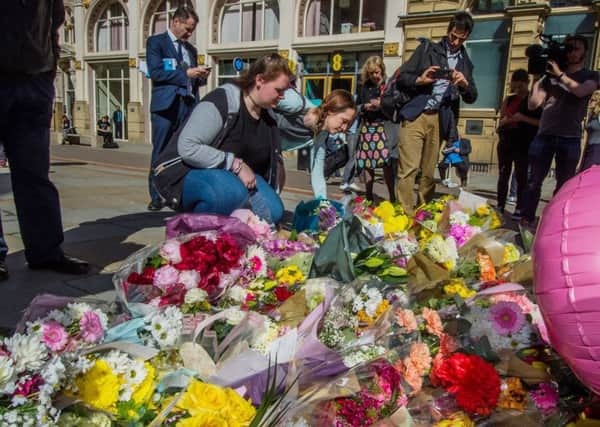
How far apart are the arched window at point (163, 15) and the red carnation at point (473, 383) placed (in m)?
19.5

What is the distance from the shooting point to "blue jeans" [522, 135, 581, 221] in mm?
4219

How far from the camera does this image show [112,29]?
21.8m

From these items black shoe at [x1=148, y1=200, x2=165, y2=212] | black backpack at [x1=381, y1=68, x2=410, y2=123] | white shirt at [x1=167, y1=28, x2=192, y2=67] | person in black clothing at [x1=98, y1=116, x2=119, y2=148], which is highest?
white shirt at [x1=167, y1=28, x2=192, y2=67]

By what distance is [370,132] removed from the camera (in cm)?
541

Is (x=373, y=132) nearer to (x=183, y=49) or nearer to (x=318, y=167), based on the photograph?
(x=183, y=49)

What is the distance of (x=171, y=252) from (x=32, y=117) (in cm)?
118

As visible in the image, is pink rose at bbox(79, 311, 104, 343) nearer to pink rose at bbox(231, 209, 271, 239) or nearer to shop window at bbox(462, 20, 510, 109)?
pink rose at bbox(231, 209, 271, 239)

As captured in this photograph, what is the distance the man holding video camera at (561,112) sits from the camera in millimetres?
4102

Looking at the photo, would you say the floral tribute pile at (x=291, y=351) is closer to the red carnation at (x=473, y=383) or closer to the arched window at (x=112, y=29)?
the red carnation at (x=473, y=383)

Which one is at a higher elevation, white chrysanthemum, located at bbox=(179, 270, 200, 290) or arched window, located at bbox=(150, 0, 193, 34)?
arched window, located at bbox=(150, 0, 193, 34)

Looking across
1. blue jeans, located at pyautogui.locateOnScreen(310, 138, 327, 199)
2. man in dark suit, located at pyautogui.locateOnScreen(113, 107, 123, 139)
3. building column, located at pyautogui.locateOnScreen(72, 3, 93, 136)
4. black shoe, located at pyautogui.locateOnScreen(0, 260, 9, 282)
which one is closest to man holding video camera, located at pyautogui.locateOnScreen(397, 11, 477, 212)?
blue jeans, located at pyautogui.locateOnScreen(310, 138, 327, 199)

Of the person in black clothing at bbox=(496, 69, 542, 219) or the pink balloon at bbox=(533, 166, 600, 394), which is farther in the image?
the person in black clothing at bbox=(496, 69, 542, 219)

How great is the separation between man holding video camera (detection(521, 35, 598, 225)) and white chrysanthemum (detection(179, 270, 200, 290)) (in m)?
3.11

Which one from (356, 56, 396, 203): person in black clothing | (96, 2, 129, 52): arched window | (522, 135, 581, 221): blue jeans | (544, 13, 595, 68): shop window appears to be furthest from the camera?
(96, 2, 129, 52): arched window
